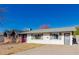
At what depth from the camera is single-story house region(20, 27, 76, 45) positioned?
42.4ft

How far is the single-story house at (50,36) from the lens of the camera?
12.9 metres

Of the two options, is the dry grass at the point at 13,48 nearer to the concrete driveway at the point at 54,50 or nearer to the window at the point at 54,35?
the concrete driveway at the point at 54,50

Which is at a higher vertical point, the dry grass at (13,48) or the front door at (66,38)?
the front door at (66,38)

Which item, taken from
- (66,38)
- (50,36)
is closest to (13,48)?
(50,36)

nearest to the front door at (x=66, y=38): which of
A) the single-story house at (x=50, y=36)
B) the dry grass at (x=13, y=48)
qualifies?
→ the single-story house at (x=50, y=36)

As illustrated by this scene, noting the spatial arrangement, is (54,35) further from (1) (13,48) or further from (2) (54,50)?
(1) (13,48)

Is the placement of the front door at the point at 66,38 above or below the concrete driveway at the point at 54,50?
above

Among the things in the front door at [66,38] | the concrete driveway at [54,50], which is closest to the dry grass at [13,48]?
the concrete driveway at [54,50]

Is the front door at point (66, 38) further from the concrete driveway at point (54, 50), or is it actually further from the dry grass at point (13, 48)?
the dry grass at point (13, 48)

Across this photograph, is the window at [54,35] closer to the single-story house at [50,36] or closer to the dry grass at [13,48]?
the single-story house at [50,36]

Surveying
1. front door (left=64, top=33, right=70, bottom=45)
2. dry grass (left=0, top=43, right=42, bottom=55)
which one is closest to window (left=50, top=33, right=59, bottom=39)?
front door (left=64, top=33, right=70, bottom=45)

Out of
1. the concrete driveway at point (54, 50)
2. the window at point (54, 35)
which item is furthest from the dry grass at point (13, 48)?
the window at point (54, 35)

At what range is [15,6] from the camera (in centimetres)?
1288

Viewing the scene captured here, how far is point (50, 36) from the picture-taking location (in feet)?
42.5
